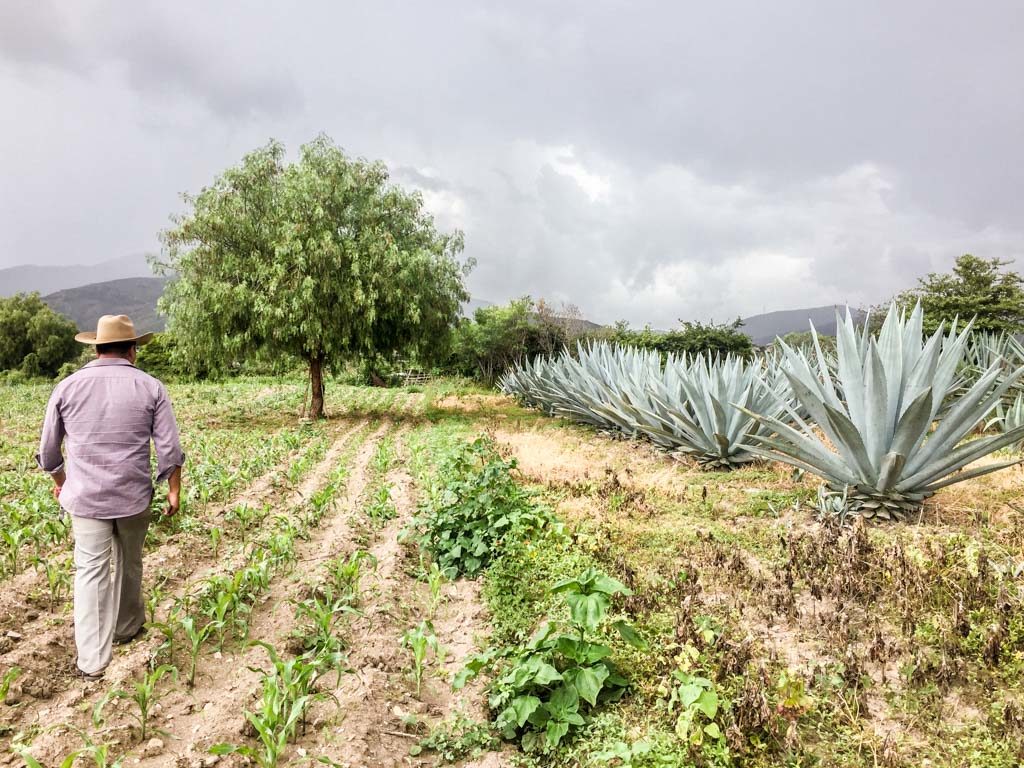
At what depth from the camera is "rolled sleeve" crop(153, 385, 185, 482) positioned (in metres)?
3.30

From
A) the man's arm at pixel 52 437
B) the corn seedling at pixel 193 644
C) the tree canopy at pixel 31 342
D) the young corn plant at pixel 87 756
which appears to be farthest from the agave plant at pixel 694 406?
the tree canopy at pixel 31 342

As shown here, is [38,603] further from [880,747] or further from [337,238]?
[337,238]

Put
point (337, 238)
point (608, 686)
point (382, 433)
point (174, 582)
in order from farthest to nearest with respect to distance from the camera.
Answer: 1. point (337, 238)
2. point (382, 433)
3. point (174, 582)
4. point (608, 686)

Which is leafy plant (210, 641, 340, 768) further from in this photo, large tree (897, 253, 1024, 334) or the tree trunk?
large tree (897, 253, 1024, 334)

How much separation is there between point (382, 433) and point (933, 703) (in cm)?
1096

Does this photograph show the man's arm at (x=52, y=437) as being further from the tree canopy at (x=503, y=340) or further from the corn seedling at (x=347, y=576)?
the tree canopy at (x=503, y=340)

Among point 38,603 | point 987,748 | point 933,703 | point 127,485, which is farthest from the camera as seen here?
point 38,603

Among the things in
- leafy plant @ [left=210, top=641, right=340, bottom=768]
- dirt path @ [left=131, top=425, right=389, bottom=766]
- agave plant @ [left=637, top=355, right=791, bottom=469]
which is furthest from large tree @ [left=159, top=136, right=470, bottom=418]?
leafy plant @ [left=210, top=641, right=340, bottom=768]

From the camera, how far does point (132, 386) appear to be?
3252mm

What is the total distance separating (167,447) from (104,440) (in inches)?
11.7

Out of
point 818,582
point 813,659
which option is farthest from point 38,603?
point 818,582

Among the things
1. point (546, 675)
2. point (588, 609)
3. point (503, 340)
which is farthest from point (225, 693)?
point (503, 340)

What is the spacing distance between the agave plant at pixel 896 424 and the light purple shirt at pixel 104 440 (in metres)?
4.07

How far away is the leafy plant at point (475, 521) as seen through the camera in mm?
4383
